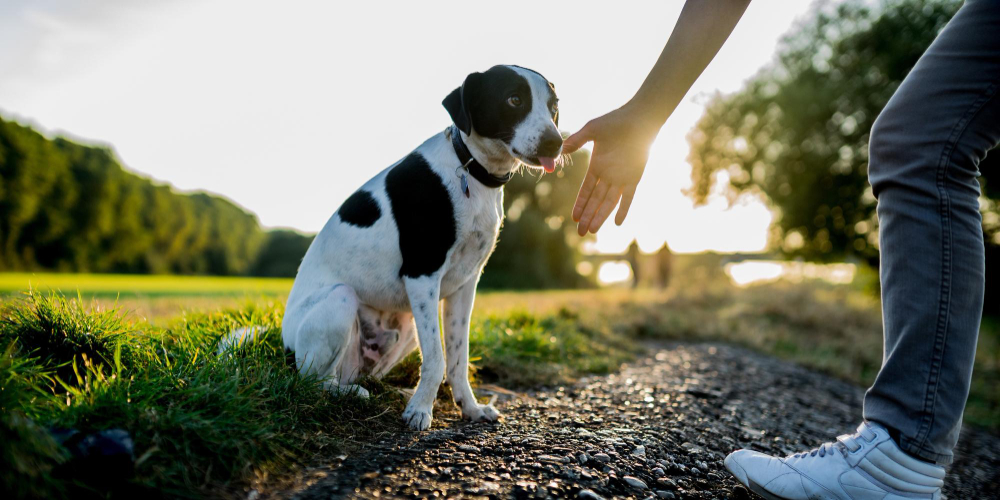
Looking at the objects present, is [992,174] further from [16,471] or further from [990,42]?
[16,471]

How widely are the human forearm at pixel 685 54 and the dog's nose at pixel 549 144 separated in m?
0.50

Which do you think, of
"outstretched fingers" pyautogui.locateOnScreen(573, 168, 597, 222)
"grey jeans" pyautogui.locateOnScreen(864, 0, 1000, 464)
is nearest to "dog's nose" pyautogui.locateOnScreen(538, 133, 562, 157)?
"outstretched fingers" pyautogui.locateOnScreen(573, 168, 597, 222)

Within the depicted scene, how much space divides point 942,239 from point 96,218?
1264 inches

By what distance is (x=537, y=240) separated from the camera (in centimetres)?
3152

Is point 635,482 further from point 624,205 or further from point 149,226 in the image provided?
point 149,226

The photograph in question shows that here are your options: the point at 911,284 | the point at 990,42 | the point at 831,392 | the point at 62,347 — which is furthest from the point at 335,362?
the point at 831,392

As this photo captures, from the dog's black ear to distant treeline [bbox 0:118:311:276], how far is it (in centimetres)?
2760

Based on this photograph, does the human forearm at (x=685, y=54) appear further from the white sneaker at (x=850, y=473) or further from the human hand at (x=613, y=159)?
the white sneaker at (x=850, y=473)

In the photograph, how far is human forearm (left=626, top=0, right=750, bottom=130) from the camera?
2252 millimetres

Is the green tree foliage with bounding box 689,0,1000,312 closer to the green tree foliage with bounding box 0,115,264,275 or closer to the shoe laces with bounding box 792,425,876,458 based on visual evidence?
the shoe laces with bounding box 792,425,876,458

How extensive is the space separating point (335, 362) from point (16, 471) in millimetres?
1419

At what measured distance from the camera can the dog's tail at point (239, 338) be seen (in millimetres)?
2611

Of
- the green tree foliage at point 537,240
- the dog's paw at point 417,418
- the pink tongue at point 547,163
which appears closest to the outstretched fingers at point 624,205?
the pink tongue at point 547,163

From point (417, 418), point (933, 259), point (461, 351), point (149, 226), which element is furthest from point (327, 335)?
point (149, 226)
